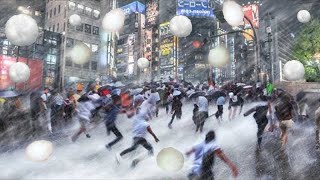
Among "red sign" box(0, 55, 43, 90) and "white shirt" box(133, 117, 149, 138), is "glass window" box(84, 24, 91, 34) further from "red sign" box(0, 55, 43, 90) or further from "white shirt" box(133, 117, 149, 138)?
"white shirt" box(133, 117, 149, 138)

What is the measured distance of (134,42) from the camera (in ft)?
259

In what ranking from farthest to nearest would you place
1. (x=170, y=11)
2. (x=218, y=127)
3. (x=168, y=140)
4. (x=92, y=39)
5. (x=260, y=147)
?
(x=170, y=11)
(x=92, y=39)
(x=218, y=127)
(x=168, y=140)
(x=260, y=147)

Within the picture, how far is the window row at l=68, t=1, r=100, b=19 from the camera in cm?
5749

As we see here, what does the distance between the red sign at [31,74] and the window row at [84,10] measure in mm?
20399

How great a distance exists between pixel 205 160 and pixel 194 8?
272 feet

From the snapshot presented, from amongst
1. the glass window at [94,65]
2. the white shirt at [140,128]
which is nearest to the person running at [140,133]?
the white shirt at [140,128]

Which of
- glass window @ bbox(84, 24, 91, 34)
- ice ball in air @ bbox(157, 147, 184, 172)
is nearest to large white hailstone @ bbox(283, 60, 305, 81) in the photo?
ice ball in air @ bbox(157, 147, 184, 172)

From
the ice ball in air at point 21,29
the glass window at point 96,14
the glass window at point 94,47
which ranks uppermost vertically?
the glass window at point 96,14

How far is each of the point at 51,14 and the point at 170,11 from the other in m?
35.2

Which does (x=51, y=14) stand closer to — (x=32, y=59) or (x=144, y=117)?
(x=32, y=59)

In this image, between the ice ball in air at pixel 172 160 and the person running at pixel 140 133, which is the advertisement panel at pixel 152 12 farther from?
the ice ball in air at pixel 172 160

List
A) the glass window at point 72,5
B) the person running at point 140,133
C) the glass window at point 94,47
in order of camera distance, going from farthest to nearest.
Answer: the glass window at point 94,47
the glass window at point 72,5
the person running at point 140,133

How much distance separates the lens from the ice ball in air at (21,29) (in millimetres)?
8969

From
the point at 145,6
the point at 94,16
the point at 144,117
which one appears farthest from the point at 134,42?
the point at 144,117
